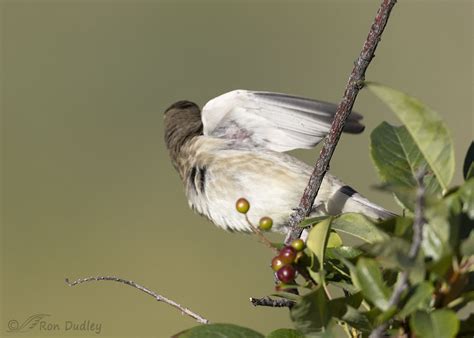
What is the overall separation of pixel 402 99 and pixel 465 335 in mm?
405

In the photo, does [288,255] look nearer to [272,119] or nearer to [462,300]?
[462,300]

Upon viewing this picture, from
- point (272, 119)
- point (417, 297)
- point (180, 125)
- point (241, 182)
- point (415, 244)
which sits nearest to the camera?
point (415, 244)

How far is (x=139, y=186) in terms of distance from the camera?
→ 9.82 m

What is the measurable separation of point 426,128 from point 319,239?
0.95ft

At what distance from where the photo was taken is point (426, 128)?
1.30 metres

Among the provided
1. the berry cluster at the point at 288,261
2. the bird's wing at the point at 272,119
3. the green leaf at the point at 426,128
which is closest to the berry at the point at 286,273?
the berry cluster at the point at 288,261

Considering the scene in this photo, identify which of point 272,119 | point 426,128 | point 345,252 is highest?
point 426,128

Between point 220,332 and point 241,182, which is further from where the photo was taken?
point 241,182

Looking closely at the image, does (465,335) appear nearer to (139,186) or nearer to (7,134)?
(139,186)

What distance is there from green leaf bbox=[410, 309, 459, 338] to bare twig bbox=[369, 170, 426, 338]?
1.5 inches

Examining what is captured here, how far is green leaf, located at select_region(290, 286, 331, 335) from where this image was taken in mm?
1256

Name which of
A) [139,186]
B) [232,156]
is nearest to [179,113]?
[232,156]
